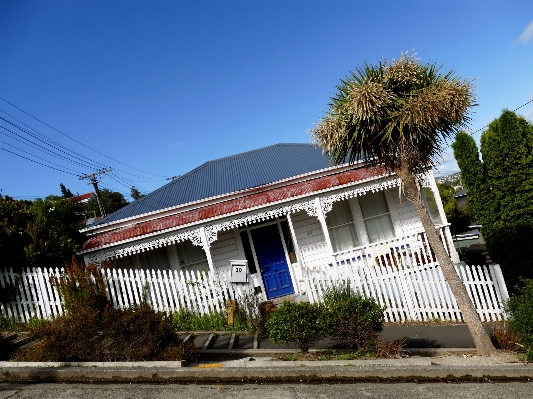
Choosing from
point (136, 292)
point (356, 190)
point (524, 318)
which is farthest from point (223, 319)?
point (524, 318)

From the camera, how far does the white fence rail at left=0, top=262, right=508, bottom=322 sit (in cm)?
973

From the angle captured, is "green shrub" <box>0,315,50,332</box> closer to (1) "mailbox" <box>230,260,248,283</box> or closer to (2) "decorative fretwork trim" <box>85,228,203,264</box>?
(2) "decorative fretwork trim" <box>85,228,203,264</box>

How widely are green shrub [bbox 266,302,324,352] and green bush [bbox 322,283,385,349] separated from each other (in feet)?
0.53

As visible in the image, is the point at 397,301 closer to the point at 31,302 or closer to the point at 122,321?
the point at 122,321

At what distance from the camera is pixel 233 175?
1723 centimetres

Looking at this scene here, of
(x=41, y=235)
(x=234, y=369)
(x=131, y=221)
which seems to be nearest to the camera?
(x=234, y=369)

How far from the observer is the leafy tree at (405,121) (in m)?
6.85

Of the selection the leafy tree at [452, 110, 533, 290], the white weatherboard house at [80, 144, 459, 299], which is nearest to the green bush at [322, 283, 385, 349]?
the white weatherboard house at [80, 144, 459, 299]

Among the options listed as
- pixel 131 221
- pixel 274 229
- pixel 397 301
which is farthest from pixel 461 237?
pixel 131 221

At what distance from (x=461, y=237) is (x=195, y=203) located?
1434cm

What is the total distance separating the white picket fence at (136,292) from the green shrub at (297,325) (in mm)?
3518

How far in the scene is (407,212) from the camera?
1464 cm

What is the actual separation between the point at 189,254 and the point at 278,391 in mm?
9764

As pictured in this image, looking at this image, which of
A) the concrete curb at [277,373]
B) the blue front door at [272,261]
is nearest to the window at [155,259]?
the blue front door at [272,261]
